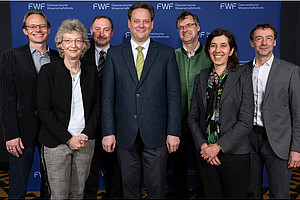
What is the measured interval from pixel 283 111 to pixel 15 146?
2.32 meters

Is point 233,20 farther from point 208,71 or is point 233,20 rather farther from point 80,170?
point 80,170

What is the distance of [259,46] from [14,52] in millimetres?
2200

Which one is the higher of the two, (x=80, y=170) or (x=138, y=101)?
(x=138, y=101)

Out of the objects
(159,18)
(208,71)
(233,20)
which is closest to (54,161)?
(208,71)

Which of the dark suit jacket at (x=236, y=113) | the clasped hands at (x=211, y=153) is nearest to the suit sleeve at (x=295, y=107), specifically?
the dark suit jacket at (x=236, y=113)

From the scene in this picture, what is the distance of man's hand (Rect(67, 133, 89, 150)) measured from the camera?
6.23 ft

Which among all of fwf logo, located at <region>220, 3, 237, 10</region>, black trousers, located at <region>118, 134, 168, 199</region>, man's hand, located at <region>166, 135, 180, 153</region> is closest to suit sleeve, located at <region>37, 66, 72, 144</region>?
black trousers, located at <region>118, 134, 168, 199</region>

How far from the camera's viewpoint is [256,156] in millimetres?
2242

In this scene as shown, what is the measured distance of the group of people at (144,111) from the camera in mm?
1911

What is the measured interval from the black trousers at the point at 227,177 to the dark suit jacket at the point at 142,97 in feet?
1.32

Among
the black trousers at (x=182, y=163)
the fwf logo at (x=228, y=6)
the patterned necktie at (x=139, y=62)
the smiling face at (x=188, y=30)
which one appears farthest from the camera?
the fwf logo at (x=228, y=6)

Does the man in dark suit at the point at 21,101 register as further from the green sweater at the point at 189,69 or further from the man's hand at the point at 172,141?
the green sweater at the point at 189,69

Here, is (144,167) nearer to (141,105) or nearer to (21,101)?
(141,105)

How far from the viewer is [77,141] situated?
191 centimetres
